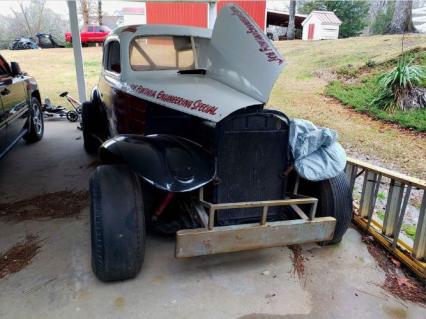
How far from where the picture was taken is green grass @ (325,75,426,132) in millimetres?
7204

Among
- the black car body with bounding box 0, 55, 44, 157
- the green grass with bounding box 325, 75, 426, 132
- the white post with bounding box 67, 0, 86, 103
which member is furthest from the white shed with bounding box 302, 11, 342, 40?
the black car body with bounding box 0, 55, 44, 157

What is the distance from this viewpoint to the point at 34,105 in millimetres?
6484

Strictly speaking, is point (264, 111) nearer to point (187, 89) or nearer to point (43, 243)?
point (187, 89)

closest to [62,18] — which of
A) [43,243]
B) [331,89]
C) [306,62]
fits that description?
[306,62]

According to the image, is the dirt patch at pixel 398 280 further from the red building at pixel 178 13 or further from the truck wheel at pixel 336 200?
the red building at pixel 178 13

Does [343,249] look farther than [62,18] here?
No

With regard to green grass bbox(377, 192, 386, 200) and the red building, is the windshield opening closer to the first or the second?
green grass bbox(377, 192, 386, 200)

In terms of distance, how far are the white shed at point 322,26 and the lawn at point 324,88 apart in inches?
268

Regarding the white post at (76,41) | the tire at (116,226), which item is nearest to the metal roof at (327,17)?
the white post at (76,41)

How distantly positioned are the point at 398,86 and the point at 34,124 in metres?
7.45

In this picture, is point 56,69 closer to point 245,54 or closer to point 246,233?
point 245,54

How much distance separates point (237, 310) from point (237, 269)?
464 mm

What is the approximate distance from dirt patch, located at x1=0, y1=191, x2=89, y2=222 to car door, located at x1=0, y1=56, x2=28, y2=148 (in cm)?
104

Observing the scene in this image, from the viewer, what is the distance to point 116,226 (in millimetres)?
2562
